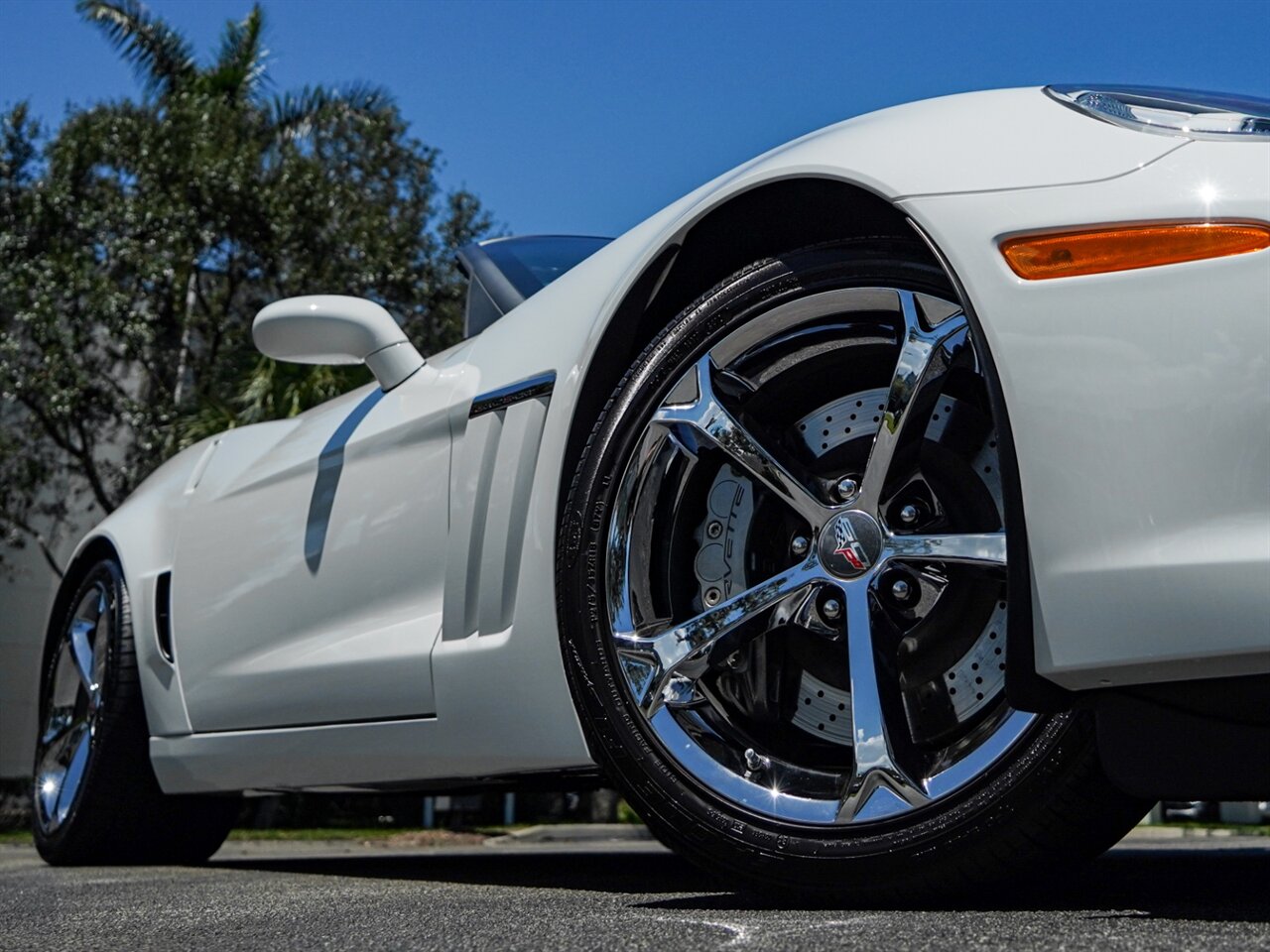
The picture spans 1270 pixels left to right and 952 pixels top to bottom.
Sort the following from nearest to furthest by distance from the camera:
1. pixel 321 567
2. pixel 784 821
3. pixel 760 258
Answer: pixel 784 821
pixel 760 258
pixel 321 567

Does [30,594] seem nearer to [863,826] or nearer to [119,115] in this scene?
[119,115]

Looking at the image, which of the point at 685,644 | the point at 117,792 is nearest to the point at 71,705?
the point at 117,792

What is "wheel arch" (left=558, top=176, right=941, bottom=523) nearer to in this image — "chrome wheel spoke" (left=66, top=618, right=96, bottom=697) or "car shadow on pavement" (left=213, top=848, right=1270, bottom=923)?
"car shadow on pavement" (left=213, top=848, right=1270, bottom=923)

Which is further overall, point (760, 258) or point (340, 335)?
point (340, 335)

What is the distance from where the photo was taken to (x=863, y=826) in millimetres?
1845

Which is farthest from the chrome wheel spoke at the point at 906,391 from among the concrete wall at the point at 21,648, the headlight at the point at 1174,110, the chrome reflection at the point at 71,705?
the concrete wall at the point at 21,648

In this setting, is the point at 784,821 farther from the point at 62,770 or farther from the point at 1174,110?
the point at 62,770

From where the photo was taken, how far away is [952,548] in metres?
1.86

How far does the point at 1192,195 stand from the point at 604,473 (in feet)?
3.01

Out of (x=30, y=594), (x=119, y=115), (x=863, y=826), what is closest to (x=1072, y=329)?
(x=863, y=826)

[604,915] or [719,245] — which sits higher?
[719,245]

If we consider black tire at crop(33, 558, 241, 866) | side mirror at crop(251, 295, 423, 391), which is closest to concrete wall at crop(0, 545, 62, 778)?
black tire at crop(33, 558, 241, 866)

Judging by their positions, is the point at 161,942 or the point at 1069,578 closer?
the point at 1069,578

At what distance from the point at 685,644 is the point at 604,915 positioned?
1.30 ft
